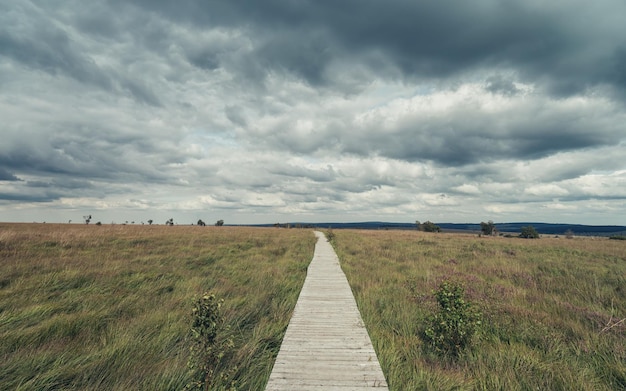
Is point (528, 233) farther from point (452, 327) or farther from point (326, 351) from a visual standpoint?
point (326, 351)

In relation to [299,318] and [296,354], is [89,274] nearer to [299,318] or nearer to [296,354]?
[299,318]

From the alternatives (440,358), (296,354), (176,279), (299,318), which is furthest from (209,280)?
(440,358)

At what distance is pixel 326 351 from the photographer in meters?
4.96

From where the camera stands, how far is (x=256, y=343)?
5203 millimetres

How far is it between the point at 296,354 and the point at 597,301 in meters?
9.80

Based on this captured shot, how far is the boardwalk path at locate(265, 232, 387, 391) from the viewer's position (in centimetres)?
404

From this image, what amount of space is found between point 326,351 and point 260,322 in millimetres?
1959

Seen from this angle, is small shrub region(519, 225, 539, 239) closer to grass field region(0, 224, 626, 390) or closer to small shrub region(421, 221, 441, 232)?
small shrub region(421, 221, 441, 232)

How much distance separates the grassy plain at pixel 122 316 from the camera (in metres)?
4.10

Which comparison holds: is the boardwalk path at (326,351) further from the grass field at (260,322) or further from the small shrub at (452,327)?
the small shrub at (452,327)

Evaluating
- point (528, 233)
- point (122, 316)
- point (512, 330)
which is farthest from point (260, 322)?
point (528, 233)

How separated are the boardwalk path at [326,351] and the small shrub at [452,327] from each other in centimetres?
138

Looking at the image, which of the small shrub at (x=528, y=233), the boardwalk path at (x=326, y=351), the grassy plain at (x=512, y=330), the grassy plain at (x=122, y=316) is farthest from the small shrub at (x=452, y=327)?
the small shrub at (x=528, y=233)

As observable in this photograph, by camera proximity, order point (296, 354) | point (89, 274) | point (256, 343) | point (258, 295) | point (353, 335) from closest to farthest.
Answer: point (296, 354), point (256, 343), point (353, 335), point (258, 295), point (89, 274)
